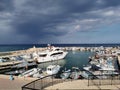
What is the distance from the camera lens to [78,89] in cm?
2066

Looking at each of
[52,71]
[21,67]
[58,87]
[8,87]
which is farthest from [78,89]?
[21,67]

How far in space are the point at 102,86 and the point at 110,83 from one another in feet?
4.86

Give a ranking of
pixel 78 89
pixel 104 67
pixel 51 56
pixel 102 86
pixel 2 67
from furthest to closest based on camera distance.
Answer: pixel 51 56 < pixel 2 67 < pixel 104 67 < pixel 102 86 < pixel 78 89

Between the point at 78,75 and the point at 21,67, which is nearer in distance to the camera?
Answer: the point at 78,75

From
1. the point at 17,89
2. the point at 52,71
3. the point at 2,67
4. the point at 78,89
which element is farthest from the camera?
the point at 2,67

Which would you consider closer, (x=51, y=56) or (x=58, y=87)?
(x=58, y=87)

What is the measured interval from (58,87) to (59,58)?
66.9 metres

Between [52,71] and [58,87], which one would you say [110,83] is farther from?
[52,71]

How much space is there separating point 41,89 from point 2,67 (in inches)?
1816

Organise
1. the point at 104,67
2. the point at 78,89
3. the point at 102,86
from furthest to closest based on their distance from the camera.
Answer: the point at 104,67, the point at 102,86, the point at 78,89

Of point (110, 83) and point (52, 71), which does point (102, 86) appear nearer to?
point (110, 83)

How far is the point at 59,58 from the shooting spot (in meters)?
88.6

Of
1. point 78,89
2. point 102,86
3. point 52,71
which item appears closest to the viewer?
point 78,89

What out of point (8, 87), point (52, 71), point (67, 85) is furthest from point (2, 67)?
point (67, 85)
